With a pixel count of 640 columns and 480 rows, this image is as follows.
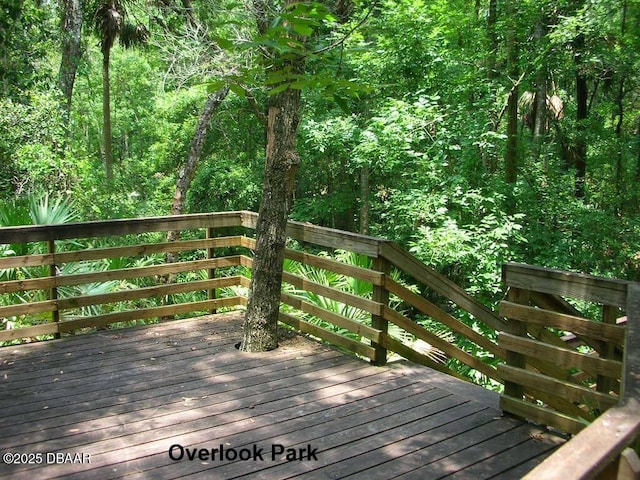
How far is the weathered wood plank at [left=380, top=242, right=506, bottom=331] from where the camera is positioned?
13.8 feet

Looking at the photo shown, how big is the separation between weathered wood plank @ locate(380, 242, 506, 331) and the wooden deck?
545mm

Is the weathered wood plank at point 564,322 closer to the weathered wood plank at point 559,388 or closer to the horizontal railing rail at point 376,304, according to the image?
the horizontal railing rail at point 376,304

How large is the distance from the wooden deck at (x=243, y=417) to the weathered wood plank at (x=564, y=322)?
2.24ft

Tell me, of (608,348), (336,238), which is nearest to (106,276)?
(336,238)

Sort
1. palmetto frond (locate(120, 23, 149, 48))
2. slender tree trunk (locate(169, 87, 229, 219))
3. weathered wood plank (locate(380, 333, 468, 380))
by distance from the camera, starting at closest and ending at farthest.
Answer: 1. weathered wood plank (locate(380, 333, 468, 380))
2. slender tree trunk (locate(169, 87, 229, 219))
3. palmetto frond (locate(120, 23, 149, 48))

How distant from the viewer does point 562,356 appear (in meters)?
3.21

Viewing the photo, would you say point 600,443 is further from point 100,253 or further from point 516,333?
point 100,253

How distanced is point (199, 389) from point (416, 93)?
6722 millimetres

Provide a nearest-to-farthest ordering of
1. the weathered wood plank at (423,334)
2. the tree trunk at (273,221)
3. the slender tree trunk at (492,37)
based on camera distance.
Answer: the weathered wood plank at (423,334), the tree trunk at (273,221), the slender tree trunk at (492,37)

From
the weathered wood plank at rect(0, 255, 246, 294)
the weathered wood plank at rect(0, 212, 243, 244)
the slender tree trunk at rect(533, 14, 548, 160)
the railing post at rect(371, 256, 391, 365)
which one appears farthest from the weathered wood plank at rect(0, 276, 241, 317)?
the slender tree trunk at rect(533, 14, 548, 160)

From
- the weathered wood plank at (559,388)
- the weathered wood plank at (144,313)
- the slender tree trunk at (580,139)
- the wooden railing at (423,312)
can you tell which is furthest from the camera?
the slender tree trunk at (580,139)

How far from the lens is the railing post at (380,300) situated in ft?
14.0

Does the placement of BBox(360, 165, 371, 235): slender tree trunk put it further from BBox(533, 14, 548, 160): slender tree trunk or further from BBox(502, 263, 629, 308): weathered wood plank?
BBox(502, 263, 629, 308): weathered wood plank

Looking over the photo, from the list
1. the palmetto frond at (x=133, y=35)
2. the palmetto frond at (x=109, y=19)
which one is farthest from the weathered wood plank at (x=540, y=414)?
the palmetto frond at (x=133, y=35)
